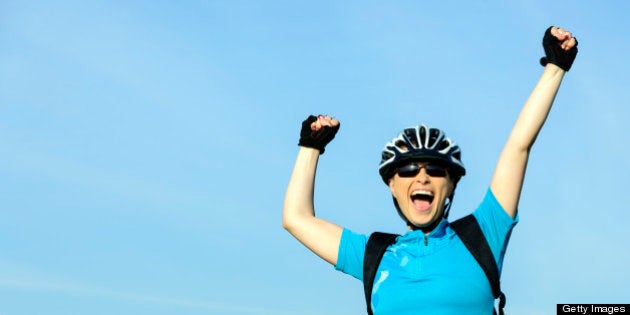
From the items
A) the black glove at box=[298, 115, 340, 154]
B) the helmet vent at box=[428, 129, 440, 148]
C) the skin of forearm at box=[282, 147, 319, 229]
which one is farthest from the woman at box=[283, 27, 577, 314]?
the black glove at box=[298, 115, 340, 154]

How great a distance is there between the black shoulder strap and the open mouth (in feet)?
1.40

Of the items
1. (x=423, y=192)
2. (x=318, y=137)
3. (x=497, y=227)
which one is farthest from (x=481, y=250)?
(x=318, y=137)

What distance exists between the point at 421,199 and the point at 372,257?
72 centimetres

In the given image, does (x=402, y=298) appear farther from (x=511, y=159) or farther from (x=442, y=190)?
(x=511, y=159)

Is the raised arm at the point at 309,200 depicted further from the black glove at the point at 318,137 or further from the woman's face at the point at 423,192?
the woman's face at the point at 423,192

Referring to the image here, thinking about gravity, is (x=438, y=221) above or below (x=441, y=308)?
above

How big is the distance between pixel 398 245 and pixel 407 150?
0.93 m

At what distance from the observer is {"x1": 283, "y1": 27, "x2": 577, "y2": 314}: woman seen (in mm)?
7125

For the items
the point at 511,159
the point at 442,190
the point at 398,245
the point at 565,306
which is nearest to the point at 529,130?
the point at 511,159

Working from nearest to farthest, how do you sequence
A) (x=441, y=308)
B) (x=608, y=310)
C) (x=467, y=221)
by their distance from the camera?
(x=441, y=308), (x=467, y=221), (x=608, y=310)

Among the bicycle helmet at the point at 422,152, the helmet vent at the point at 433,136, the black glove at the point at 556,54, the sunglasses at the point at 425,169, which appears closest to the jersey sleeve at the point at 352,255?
the bicycle helmet at the point at 422,152

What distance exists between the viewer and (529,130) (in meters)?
7.32

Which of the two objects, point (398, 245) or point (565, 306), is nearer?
point (398, 245)

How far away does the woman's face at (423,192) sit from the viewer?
757 centimetres
